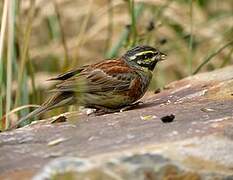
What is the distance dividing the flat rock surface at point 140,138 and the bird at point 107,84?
0.41 m

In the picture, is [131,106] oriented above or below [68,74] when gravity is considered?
below

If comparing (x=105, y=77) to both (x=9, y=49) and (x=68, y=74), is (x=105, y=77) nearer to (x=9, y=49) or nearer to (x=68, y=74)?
(x=68, y=74)

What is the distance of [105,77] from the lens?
6.17 m

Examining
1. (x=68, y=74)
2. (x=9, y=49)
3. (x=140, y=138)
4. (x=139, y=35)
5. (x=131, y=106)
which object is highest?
(x=9, y=49)

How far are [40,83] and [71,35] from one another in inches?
100

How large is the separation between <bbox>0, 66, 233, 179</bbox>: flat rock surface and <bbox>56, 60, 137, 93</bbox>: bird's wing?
1.52ft

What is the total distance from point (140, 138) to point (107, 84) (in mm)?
1922

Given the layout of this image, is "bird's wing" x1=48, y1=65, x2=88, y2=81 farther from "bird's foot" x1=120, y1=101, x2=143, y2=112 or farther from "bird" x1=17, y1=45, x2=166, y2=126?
"bird's foot" x1=120, y1=101, x2=143, y2=112

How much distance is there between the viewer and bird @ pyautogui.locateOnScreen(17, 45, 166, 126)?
599 centimetres

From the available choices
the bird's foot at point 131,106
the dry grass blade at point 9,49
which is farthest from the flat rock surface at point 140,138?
the dry grass blade at point 9,49

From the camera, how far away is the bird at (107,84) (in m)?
5.99

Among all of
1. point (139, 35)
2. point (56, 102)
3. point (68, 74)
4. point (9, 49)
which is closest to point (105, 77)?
point (68, 74)

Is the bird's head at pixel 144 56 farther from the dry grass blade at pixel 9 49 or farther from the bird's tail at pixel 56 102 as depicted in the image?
the dry grass blade at pixel 9 49

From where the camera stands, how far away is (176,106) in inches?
211
